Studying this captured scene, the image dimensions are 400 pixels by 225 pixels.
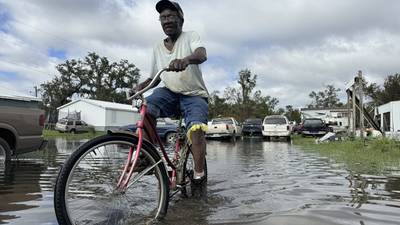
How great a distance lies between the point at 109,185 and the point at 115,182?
7 centimetres

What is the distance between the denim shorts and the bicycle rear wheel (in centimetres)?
81

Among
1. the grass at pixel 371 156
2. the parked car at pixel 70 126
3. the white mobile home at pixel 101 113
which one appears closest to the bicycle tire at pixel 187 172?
the grass at pixel 371 156

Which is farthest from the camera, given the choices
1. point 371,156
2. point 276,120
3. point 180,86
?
point 276,120

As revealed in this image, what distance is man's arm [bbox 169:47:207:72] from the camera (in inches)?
167

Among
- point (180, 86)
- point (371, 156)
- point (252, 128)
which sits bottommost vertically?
point (371, 156)

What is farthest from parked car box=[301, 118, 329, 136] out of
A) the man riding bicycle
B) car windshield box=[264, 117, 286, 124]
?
the man riding bicycle

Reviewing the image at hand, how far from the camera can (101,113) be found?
61750 mm

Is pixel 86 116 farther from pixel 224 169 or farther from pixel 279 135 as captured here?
pixel 224 169

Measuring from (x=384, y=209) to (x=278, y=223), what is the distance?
1426 millimetres

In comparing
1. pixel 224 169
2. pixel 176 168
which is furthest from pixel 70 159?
pixel 224 169

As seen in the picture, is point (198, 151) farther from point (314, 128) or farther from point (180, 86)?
point (314, 128)

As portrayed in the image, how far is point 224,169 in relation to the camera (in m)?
9.69

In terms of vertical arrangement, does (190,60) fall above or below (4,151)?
above

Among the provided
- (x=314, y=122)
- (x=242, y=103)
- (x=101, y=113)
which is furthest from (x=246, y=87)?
(x=314, y=122)
